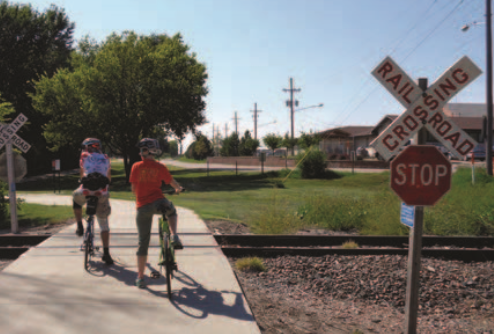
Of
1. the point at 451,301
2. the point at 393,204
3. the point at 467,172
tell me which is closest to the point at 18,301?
the point at 451,301

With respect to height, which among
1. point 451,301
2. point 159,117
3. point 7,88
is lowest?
point 451,301

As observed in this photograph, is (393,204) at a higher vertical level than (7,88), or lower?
lower

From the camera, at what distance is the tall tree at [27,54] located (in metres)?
35.6

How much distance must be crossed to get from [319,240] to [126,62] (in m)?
25.8

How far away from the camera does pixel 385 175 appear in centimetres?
3144

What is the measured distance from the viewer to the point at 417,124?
4047mm

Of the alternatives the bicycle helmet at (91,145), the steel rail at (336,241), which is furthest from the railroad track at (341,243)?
the bicycle helmet at (91,145)

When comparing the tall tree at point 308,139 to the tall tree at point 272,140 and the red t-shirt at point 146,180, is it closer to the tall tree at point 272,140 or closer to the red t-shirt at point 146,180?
the tall tree at point 272,140

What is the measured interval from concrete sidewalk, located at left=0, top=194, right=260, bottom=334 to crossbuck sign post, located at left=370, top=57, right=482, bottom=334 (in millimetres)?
1902

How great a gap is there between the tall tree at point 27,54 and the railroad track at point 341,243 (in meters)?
31.0

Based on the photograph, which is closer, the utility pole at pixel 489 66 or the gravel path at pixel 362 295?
the gravel path at pixel 362 295

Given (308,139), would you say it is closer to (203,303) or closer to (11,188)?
(11,188)

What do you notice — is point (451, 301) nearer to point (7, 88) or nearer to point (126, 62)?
point (126, 62)

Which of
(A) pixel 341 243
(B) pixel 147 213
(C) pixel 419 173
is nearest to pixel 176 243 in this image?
(B) pixel 147 213
